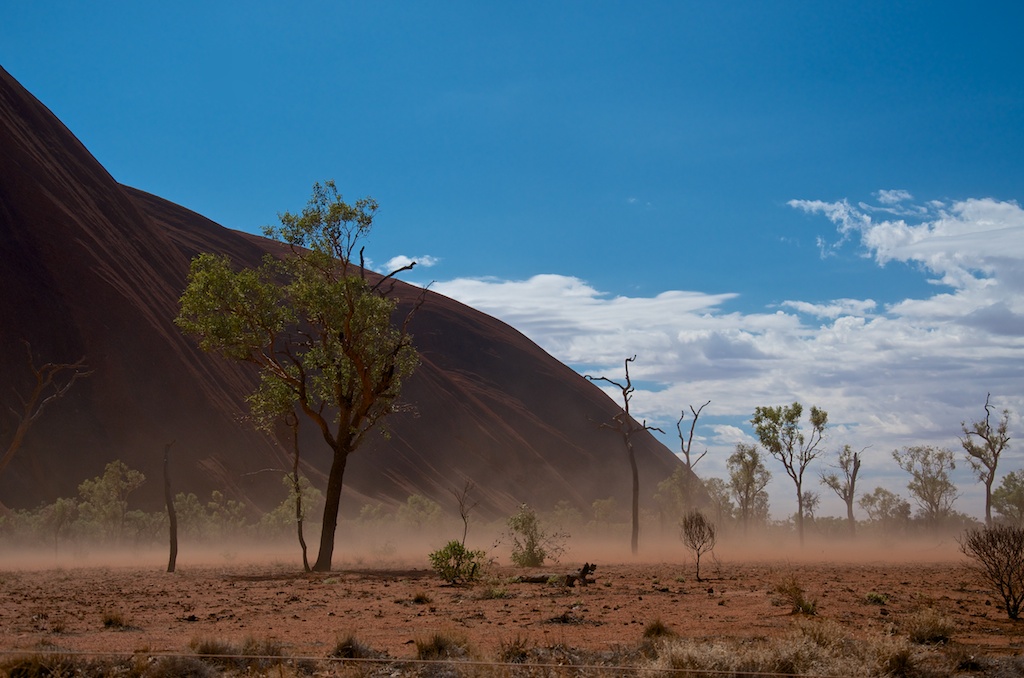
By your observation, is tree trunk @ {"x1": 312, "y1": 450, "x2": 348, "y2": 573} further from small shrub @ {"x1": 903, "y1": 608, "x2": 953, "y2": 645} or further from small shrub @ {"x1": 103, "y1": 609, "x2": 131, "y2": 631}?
small shrub @ {"x1": 903, "y1": 608, "x2": 953, "y2": 645}

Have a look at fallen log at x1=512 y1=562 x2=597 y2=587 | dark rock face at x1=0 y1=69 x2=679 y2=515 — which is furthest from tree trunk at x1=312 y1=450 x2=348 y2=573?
dark rock face at x1=0 y1=69 x2=679 y2=515

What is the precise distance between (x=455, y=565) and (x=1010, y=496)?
72.1 metres

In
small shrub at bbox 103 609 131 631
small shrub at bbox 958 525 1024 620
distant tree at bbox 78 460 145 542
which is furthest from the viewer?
distant tree at bbox 78 460 145 542

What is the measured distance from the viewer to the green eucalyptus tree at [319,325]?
28.6 metres

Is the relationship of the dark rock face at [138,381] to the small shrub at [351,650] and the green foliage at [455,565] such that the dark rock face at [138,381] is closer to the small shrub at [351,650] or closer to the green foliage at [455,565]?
the green foliage at [455,565]

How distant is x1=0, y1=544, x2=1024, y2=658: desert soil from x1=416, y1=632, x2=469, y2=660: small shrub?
28 cm

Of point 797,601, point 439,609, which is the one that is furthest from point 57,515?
point 797,601

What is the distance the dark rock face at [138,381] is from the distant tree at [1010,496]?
180 ft

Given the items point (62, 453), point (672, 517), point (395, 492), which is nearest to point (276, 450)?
point (395, 492)

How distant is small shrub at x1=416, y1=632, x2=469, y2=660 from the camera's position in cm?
1124

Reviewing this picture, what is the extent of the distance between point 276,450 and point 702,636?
244 feet

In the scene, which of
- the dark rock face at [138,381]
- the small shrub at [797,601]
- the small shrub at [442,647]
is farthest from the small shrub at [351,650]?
the dark rock face at [138,381]

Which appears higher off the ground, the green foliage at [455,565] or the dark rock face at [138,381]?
the dark rock face at [138,381]

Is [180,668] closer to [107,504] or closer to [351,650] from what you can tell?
[351,650]
